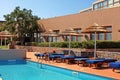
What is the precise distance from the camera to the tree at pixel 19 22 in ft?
112

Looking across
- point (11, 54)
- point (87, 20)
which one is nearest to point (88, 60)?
point (11, 54)

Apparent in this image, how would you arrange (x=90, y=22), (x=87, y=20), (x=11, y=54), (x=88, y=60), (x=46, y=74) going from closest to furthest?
(x=46, y=74)
(x=88, y=60)
(x=11, y=54)
(x=90, y=22)
(x=87, y=20)

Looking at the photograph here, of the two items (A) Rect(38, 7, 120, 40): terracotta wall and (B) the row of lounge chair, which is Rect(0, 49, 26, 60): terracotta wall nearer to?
(B) the row of lounge chair

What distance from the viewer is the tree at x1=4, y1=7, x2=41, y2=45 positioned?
34281 millimetres

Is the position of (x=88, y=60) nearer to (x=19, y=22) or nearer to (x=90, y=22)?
(x=90, y=22)

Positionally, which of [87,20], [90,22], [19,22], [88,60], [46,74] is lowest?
[46,74]

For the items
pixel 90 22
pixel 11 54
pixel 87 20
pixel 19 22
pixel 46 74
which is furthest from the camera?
pixel 19 22

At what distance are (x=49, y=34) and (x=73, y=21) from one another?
177 inches

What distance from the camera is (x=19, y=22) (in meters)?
34.3

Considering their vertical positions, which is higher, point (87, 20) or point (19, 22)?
point (19, 22)

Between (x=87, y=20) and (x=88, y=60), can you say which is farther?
(x=87, y=20)

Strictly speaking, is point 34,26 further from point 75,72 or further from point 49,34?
point 75,72

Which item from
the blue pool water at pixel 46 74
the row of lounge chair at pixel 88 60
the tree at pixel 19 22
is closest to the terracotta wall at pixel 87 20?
the tree at pixel 19 22

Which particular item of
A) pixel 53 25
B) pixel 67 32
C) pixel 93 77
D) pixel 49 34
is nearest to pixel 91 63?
pixel 93 77
